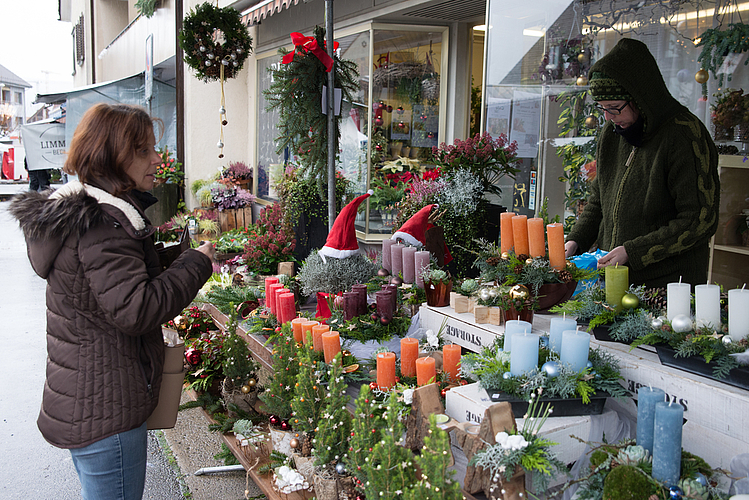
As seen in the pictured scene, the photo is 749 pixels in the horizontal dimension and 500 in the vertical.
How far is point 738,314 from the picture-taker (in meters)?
1.53

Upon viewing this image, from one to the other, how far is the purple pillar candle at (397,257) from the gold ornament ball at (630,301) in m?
1.30

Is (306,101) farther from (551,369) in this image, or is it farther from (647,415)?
(647,415)

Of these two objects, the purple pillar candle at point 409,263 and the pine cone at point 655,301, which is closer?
the pine cone at point 655,301

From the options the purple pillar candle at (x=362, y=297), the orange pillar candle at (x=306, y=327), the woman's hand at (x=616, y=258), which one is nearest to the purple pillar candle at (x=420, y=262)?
the purple pillar candle at (x=362, y=297)

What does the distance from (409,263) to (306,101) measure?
1.21 metres

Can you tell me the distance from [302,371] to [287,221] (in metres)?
2.75

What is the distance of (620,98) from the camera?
2195 mm

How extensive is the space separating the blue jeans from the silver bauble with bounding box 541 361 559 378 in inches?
50.6

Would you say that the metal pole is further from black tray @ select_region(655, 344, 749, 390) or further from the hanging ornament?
the hanging ornament

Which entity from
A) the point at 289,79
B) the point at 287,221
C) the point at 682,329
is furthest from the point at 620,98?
the point at 287,221

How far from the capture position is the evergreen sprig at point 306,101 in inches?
129

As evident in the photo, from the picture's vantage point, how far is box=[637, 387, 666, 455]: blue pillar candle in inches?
52.7

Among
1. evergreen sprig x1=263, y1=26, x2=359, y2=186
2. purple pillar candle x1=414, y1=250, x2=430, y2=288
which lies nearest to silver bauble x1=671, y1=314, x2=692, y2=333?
purple pillar candle x1=414, y1=250, x2=430, y2=288

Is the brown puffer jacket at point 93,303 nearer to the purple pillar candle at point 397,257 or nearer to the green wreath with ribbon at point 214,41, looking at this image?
the purple pillar candle at point 397,257
